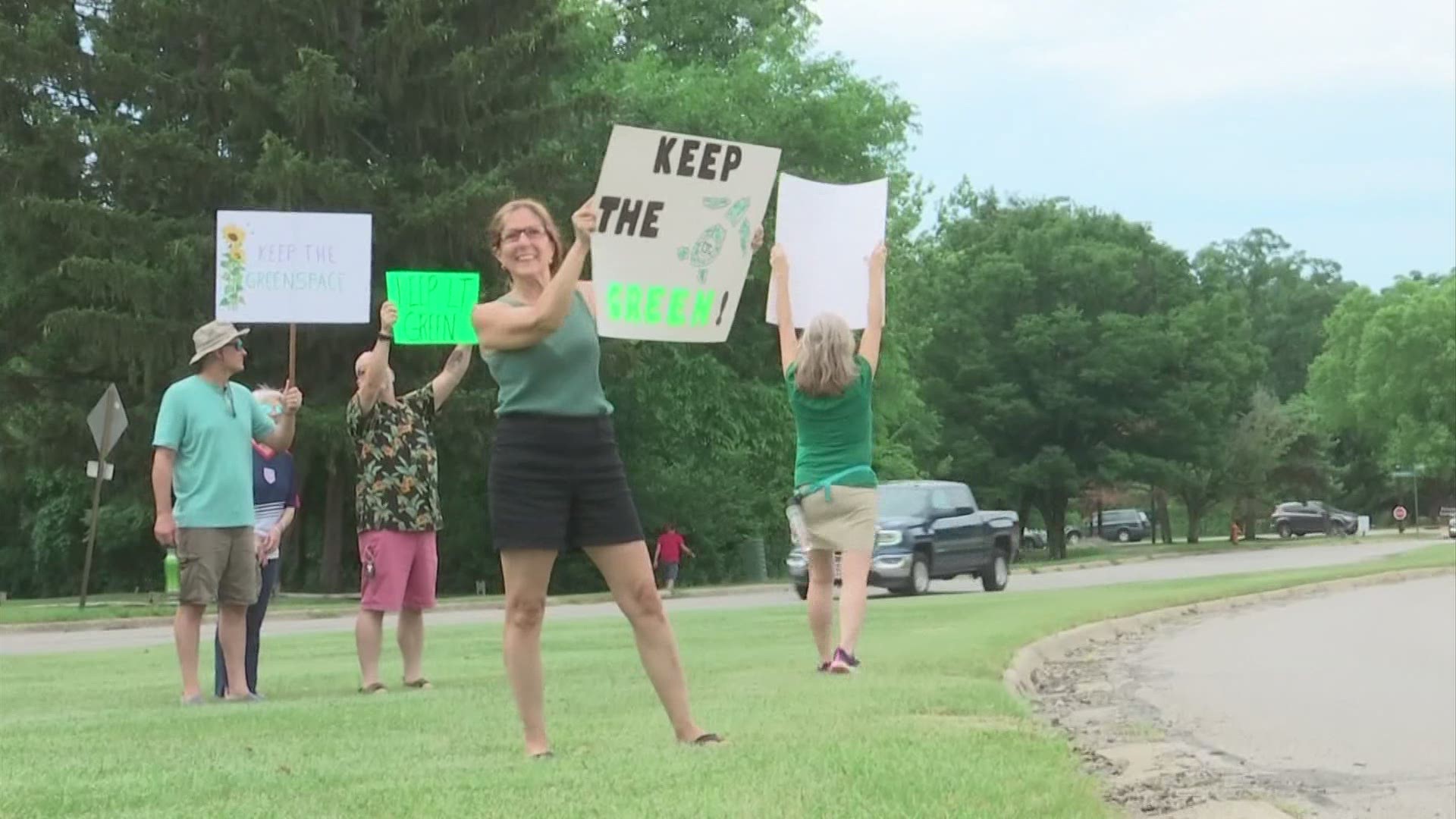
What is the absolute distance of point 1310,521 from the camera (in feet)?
269

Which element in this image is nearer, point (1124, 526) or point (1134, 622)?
point (1134, 622)

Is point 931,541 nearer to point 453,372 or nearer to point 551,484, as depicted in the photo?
point 453,372

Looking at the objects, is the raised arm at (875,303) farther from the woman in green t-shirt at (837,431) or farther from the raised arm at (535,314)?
the raised arm at (535,314)

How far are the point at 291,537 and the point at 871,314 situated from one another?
28.2 metres

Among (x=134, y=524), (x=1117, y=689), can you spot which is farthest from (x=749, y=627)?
(x=134, y=524)

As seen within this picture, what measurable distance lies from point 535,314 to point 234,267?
553 centimetres

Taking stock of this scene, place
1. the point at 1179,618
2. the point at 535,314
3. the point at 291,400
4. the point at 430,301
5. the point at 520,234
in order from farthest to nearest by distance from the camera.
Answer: the point at 1179,618 → the point at 430,301 → the point at 291,400 → the point at 520,234 → the point at 535,314

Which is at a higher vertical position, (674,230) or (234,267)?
(234,267)

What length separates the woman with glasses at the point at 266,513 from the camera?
9719 mm

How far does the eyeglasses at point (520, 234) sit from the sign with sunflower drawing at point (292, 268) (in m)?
4.74

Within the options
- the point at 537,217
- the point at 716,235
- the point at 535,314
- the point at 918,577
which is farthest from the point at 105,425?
the point at 535,314

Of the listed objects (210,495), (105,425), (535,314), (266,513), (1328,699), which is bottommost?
(1328,699)

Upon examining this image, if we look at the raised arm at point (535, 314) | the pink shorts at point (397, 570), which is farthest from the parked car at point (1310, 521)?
the raised arm at point (535, 314)

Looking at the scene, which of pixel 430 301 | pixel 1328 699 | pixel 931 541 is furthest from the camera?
pixel 931 541
